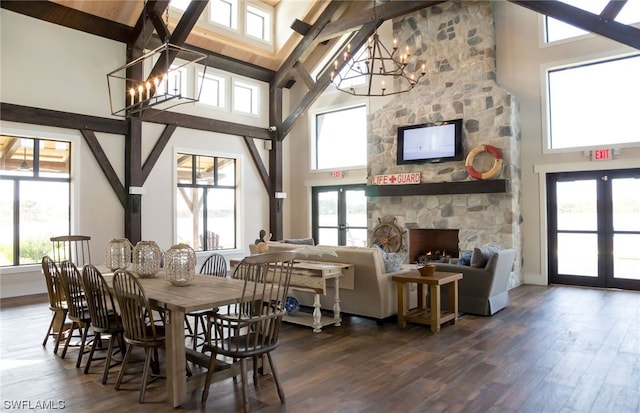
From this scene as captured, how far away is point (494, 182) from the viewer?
7.59 meters

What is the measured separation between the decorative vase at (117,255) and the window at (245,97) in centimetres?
638

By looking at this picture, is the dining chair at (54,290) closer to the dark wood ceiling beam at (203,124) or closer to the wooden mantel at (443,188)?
the dark wood ceiling beam at (203,124)

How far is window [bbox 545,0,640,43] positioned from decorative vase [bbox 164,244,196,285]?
22.4 feet

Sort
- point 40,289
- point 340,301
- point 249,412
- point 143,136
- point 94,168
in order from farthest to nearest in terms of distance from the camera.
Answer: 1. point 143,136
2. point 94,168
3. point 40,289
4. point 340,301
5. point 249,412

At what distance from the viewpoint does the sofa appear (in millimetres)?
5258

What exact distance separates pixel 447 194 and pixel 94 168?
6520mm

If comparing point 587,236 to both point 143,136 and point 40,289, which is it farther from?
point 40,289

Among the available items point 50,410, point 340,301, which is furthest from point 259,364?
point 340,301

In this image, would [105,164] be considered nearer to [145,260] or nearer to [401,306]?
[145,260]

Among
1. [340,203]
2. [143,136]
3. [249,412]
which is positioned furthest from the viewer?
[340,203]

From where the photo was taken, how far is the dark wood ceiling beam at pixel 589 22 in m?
5.57

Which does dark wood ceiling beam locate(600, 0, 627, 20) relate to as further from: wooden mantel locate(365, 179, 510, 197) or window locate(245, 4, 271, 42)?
window locate(245, 4, 271, 42)

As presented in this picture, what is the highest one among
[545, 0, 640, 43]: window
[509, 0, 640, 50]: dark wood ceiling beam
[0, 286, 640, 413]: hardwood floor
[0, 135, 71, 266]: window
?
[545, 0, 640, 43]: window

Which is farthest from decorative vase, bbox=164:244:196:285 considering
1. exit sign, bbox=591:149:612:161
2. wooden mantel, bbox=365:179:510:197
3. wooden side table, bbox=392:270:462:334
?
exit sign, bbox=591:149:612:161
